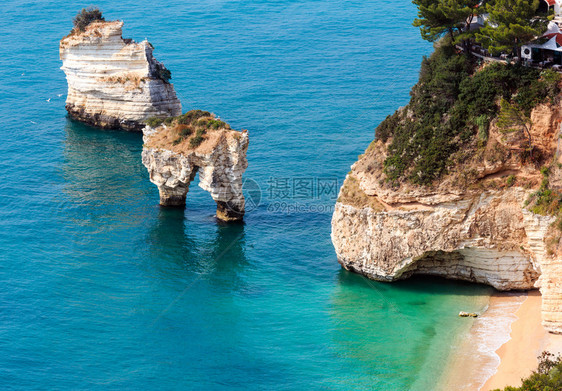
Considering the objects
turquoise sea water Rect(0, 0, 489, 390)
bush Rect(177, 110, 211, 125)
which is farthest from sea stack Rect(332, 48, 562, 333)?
bush Rect(177, 110, 211, 125)

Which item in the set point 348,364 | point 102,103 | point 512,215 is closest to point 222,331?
point 348,364

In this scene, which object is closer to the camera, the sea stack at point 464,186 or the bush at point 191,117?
the sea stack at point 464,186

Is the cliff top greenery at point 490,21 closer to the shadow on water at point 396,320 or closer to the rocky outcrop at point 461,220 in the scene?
the rocky outcrop at point 461,220

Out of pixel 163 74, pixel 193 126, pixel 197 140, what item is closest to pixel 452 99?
pixel 197 140

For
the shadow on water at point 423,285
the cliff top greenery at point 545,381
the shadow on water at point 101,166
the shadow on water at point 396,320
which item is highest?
the shadow on water at point 101,166

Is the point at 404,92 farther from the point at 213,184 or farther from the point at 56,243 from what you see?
the point at 56,243

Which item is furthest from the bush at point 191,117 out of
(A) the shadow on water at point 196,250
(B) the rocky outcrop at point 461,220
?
(B) the rocky outcrop at point 461,220
